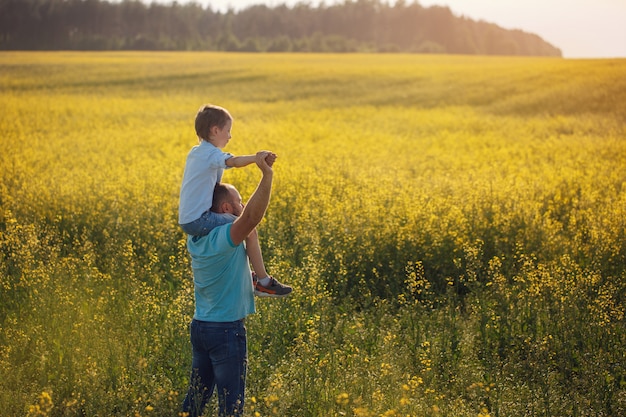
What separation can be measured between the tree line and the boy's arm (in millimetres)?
66866

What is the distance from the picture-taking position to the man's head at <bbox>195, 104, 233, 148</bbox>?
3.59 metres

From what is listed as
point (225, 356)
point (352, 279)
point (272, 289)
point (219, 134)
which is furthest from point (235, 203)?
point (352, 279)

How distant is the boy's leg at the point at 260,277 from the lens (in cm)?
385

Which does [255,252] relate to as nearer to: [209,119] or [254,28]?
[209,119]

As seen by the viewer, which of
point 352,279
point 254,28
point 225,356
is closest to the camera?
point 225,356

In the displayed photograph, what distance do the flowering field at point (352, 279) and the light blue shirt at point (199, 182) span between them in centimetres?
99

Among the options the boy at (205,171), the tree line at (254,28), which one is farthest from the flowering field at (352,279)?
the tree line at (254,28)

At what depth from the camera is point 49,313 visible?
5.38 m

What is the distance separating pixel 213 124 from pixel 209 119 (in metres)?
0.03

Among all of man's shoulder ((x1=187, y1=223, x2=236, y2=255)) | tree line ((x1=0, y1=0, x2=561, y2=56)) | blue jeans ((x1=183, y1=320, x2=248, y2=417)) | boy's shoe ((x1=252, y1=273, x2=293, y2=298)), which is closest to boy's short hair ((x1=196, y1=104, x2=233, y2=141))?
man's shoulder ((x1=187, y1=223, x2=236, y2=255))

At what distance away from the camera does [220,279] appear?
3670mm

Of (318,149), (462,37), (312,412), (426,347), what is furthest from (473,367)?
(462,37)

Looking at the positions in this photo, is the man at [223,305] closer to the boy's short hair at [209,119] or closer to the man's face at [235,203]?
the man's face at [235,203]

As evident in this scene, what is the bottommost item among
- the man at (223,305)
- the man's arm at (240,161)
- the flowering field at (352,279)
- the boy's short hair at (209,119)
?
the flowering field at (352,279)
